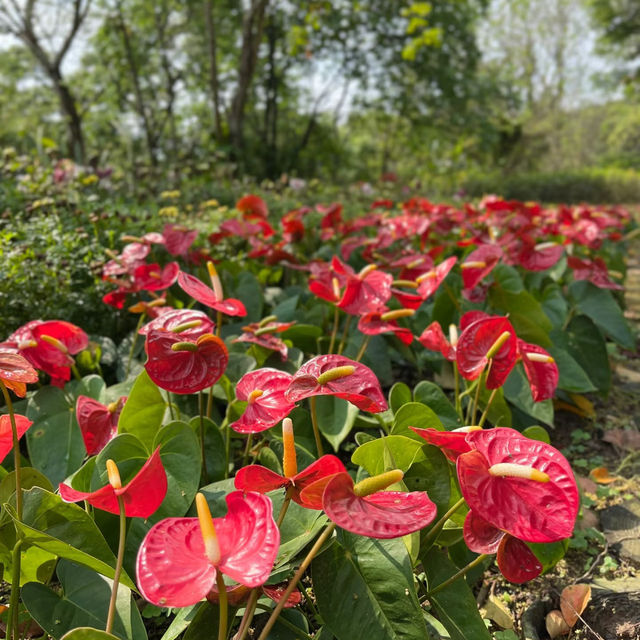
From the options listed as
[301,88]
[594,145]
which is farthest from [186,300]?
[594,145]

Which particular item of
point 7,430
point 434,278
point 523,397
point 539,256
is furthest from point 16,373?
point 539,256

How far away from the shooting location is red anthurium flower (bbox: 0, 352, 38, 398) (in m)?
0.77

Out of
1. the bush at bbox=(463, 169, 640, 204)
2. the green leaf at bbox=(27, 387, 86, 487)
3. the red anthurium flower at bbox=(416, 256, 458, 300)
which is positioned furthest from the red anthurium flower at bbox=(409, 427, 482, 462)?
the bush at bbox=(463, 169, 640, 204)

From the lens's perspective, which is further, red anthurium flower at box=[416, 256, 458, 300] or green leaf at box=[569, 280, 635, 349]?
green leaf at box=[569, 280, 635, 349]

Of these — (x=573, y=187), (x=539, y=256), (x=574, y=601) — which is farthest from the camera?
(x=573, y=187)

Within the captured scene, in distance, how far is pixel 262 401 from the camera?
0.87m

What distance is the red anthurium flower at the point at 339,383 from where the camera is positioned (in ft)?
2.55

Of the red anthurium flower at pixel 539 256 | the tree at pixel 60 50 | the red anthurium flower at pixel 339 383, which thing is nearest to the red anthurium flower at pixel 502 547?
the red anthurium flower at pixel 339 383

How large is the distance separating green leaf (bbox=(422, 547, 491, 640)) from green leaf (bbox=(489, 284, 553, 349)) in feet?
3.11

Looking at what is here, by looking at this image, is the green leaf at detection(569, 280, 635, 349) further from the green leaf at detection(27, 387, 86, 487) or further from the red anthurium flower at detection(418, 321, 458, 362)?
the green leaf at detection(27, 387, 86, 487)

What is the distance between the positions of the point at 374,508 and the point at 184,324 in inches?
17.9

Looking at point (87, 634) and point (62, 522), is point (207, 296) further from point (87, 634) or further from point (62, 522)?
point (87, 634)

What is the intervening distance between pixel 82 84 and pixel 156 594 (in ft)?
54.5

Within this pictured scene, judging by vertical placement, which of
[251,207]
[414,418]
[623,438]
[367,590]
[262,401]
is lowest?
[623,438]
